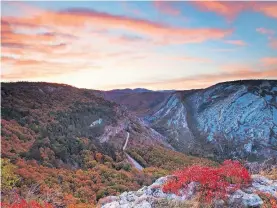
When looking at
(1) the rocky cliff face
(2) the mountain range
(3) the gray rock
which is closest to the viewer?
(3) the gray rock

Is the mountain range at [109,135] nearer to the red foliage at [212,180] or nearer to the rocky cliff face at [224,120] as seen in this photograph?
the rocky cliff face at [224,120]

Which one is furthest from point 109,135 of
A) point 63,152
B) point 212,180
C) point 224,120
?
point 224,120

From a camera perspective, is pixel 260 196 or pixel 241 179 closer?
pixel 260 196

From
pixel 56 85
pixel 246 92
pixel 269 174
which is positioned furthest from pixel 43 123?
pixel 246 92

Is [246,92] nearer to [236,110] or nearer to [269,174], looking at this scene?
[236,110]

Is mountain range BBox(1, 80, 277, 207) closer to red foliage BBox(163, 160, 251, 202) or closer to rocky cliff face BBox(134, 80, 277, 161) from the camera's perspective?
rocky cliff face BBox(134, 80, 277, 161)

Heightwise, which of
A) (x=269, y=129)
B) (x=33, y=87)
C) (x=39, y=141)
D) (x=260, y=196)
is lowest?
(x=269, y=129)

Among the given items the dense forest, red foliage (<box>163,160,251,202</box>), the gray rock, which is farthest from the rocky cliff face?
the gray rock
